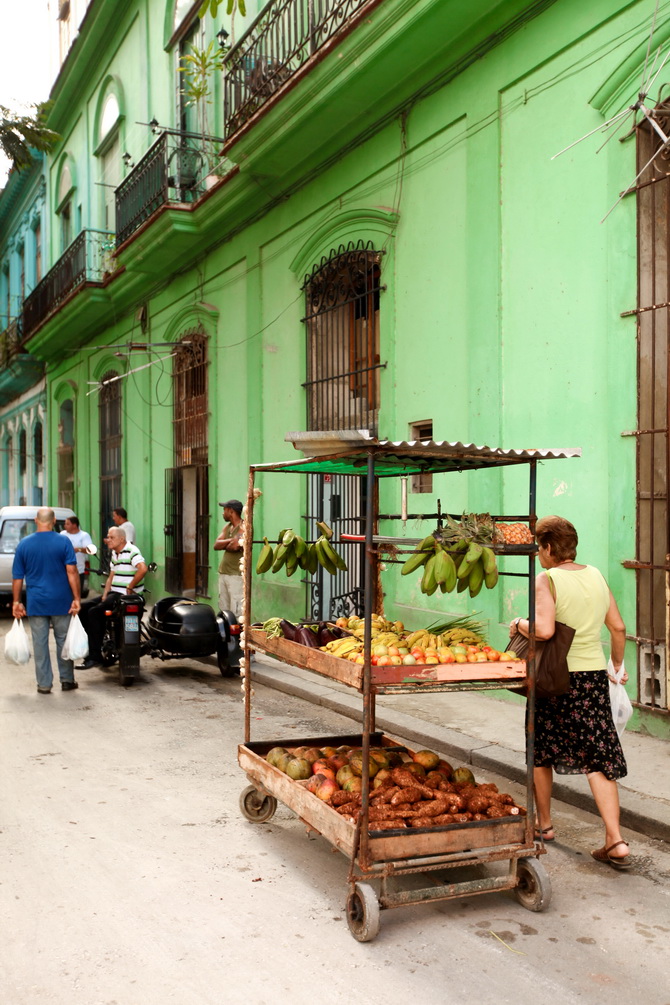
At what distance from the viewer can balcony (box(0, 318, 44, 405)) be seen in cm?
2314

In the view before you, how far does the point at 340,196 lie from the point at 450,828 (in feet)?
26.1

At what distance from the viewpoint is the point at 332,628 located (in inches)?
186

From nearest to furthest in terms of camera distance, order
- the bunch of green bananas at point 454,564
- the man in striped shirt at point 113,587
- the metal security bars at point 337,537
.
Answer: the bunch of green bananas at point 454,564, the man in striped shirt at point 113,587, the metal security bars at point 337,537

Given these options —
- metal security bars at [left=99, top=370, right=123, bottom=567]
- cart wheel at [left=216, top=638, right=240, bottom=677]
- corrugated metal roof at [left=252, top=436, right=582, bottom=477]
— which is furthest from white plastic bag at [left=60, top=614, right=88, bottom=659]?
metal security bars at [left=99, top=370, right=123, bottom=567]

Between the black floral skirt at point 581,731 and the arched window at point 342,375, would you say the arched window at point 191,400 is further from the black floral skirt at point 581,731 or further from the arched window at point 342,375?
the black floral skirt at point 581,731

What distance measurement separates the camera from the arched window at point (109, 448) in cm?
1798

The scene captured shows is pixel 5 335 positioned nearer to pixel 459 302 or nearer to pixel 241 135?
pixel 241 135

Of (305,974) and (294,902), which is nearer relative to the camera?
(305,974)

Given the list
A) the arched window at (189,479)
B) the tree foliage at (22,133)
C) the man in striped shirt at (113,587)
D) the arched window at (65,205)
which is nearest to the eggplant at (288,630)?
the man in striped shirt at (113,587)

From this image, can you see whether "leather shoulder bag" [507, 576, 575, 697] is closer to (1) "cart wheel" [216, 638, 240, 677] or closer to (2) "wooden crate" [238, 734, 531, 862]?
(2) "wooden crate" [238, 734, 531, 862]

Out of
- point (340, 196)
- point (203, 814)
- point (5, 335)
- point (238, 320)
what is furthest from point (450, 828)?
point (5, 335)

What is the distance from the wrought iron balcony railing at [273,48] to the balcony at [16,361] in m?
12.8

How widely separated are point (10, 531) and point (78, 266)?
629 centimetres

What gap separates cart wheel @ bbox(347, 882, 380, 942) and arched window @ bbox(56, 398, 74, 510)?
19.2m
